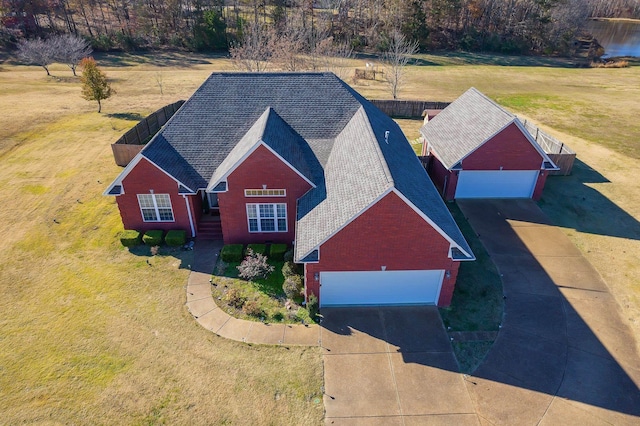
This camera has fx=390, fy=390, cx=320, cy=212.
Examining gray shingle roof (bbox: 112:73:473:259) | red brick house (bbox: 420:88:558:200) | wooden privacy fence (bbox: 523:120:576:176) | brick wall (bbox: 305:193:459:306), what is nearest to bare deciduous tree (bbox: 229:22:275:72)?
gray shingle roof (bbox: 112:73:473:259)

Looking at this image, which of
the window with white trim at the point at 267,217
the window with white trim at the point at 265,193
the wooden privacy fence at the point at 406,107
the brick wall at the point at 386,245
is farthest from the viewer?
the wooden privacy fence at the point at 406,107

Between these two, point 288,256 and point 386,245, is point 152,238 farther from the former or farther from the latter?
point 386,245

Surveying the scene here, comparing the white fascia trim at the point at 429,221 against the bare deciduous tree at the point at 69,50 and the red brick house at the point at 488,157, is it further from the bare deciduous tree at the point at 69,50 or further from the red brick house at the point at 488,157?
the bare deciduous tree at the point at 69,50

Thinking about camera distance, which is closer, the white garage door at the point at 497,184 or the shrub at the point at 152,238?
the shrub at the point at 152,238

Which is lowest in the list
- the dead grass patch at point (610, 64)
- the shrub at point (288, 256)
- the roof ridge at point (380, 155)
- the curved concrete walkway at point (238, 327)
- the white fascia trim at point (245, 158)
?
the curved concrete walkway at point (238, 327)

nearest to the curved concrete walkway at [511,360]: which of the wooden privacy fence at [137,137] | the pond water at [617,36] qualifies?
the wooden privacy fence at [137,137]

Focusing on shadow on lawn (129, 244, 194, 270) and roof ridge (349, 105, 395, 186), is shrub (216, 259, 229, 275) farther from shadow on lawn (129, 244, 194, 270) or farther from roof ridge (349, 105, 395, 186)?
roof ridge (349, 105, 395, 186)
